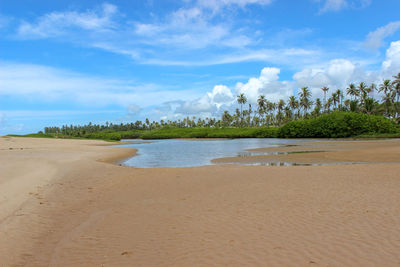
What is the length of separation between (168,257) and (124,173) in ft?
41.1

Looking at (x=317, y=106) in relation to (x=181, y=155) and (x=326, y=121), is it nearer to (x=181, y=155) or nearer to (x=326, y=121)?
(x=326, y=121)

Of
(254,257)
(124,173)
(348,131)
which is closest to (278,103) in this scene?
(348,131)

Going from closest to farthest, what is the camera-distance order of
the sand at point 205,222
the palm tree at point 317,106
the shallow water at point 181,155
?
the sand at point 205,222
the shallow water at point 181,155
the palm tree at point 317,106

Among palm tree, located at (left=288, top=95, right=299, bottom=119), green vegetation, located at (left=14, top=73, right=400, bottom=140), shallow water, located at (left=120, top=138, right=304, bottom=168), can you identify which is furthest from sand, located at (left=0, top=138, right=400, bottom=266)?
palm tree, located at (left=288, top=95, right=299, bottom=119)

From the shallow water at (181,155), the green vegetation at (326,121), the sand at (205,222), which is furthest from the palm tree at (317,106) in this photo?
the sand at (205,222)

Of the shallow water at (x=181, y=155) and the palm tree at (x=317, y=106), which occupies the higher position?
the palm tree at (x=317, y=106)

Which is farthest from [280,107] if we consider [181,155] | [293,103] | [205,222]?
[205,222]

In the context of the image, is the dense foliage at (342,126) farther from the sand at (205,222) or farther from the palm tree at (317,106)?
the sand at (205,222)

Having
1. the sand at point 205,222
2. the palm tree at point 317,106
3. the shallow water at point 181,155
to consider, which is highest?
the palm tree at point 317,106

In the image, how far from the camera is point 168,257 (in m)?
5.40

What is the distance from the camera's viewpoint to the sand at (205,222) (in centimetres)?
536

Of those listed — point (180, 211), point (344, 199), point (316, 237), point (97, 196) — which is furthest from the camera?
point (97, 196)

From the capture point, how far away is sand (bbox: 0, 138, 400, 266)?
536cm

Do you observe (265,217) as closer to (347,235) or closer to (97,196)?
(347,235)
